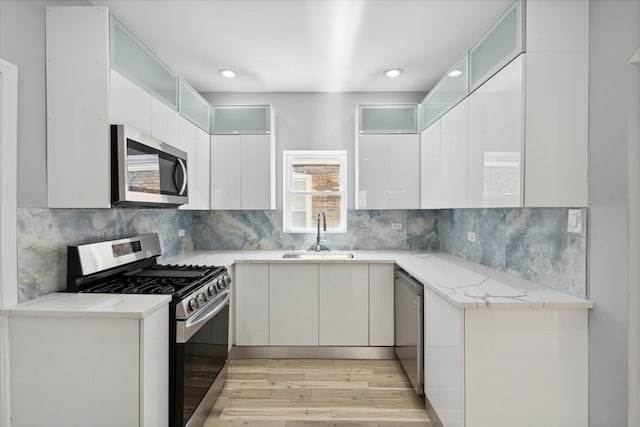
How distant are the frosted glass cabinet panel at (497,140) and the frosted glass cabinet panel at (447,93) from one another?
18cm

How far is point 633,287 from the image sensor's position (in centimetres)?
139

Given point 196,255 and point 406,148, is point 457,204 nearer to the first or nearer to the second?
point 406,148

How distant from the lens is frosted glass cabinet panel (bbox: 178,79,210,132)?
107 inches

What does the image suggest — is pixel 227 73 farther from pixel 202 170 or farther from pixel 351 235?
pixel 351 235

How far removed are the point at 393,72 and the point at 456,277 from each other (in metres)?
1.89

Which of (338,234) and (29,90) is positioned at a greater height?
(29,90)

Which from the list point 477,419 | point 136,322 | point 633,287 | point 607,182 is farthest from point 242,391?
point 607,182

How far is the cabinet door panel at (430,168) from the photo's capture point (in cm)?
283

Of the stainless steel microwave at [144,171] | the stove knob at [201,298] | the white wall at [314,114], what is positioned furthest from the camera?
the white wall at [314,114]

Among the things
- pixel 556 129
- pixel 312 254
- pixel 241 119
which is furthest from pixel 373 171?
pixel 556 129

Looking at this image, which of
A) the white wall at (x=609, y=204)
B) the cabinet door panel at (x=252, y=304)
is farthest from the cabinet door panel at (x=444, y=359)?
the cabinet door panel at (x=252, y=304)

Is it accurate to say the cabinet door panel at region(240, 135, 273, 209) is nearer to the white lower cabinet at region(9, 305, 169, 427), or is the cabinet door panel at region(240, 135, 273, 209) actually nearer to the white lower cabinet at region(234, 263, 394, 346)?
the white lower cabinet at region(234, 263, 394, 346)

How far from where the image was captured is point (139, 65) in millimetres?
2047

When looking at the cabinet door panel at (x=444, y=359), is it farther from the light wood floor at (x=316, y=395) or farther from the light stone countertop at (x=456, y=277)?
the light wood floor at (x=316, y=395)
